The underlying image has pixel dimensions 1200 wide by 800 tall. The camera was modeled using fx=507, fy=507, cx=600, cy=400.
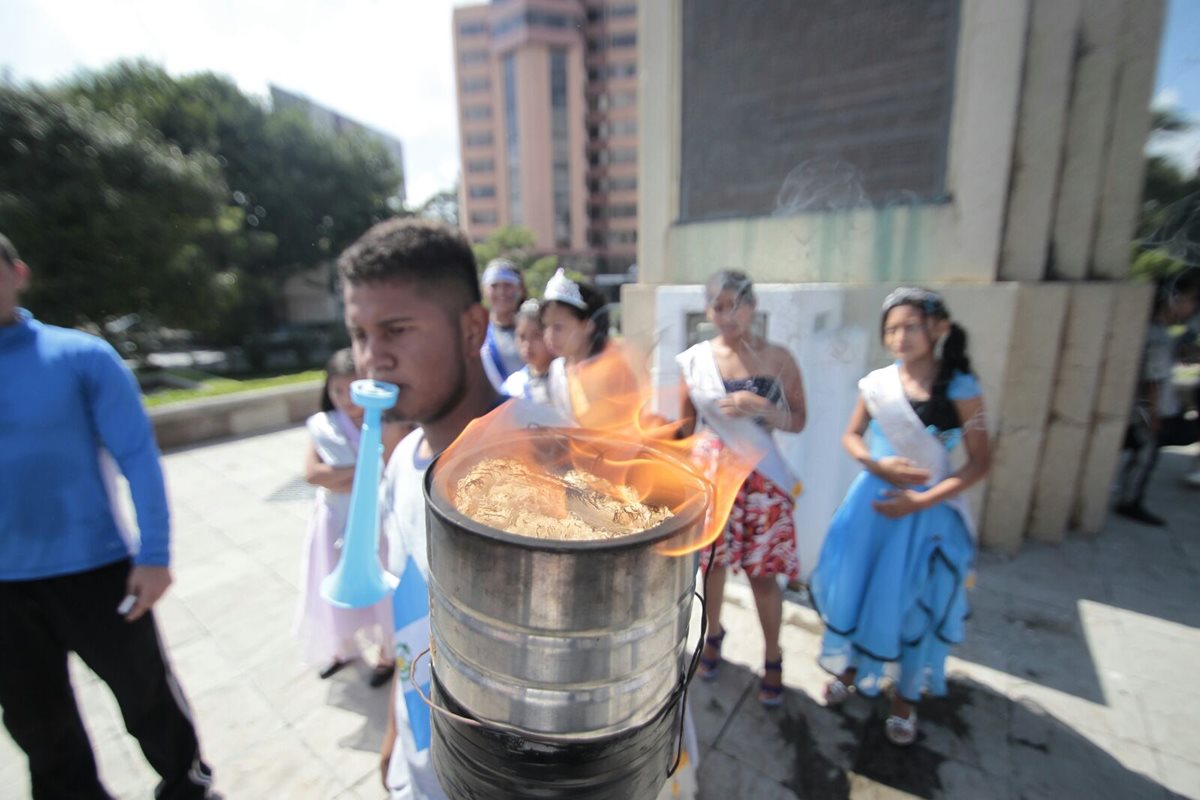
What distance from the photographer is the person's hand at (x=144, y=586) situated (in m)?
1.96

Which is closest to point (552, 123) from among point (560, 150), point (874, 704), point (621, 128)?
point (560, 150)

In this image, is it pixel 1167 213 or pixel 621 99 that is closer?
pixel 1167 213

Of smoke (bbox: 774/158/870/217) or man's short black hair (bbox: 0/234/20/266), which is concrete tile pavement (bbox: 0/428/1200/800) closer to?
man's short black hair (bbox: 0/234/20/266)

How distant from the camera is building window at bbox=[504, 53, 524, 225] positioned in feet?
137

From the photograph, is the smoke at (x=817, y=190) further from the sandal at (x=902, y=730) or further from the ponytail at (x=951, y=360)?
the sandal at (x=902, y=730)

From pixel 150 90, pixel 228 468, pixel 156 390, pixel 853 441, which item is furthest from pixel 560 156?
pixel 853 441

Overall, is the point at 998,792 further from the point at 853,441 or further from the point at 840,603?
the point at 853,441

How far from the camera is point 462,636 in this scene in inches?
31.5

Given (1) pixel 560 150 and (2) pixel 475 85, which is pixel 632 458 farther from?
(2) pixel 475 85

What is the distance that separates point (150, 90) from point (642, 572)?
86.7ft

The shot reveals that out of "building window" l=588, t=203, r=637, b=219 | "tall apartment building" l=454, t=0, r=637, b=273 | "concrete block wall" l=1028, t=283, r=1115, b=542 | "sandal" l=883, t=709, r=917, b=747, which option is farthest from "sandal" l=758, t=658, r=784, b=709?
"building window" l=588, t=203, r=637, b=219

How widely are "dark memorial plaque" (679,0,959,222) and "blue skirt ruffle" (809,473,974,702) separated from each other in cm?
245

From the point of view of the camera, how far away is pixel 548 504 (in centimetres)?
94

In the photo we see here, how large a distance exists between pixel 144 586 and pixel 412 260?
172 centimetres
